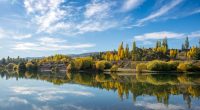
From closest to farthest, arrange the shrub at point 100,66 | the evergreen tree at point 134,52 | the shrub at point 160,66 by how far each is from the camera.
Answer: the shrub at point 160,66, the shrub at point 100,66, the evergreen tree at point 134,52

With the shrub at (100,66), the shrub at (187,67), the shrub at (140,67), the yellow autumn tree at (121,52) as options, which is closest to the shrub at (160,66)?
the shrub at (140,67)

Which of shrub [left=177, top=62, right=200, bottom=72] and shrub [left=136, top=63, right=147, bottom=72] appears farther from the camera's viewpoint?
shrub [left=136, top=63, right=147, bottom=72]

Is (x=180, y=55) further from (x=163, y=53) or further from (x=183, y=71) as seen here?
(x=183, y=71)

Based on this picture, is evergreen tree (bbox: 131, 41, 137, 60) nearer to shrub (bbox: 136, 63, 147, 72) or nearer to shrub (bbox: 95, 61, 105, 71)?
shrub (bbox: 95, 61, 105, 71)

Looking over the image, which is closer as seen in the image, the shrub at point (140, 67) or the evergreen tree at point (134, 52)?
the shrub at point (140, 67)

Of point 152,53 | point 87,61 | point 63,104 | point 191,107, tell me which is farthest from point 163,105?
point 152,53

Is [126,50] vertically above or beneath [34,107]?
above

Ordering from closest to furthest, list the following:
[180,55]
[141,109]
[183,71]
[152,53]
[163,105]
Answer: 1. [141,109]
2. [163,105]
3. [183,71]
4. [152,53]
5. [180,55]

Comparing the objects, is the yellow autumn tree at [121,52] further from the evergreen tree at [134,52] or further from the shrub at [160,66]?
the shrub at [160,66]

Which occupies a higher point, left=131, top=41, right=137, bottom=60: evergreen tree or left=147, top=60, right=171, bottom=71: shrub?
left=131, top=41, right=137, bottom=60: evergreen tree

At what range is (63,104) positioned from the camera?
33438mm

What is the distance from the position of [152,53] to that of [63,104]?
348ft

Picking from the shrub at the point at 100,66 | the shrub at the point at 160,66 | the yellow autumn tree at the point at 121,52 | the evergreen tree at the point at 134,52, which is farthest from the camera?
the yellow autumn tree at the point at 121,52

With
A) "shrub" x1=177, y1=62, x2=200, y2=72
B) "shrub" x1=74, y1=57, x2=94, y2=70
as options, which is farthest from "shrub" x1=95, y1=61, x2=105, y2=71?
"shrub" x1=177, y1=62, x2=200, y2=72
